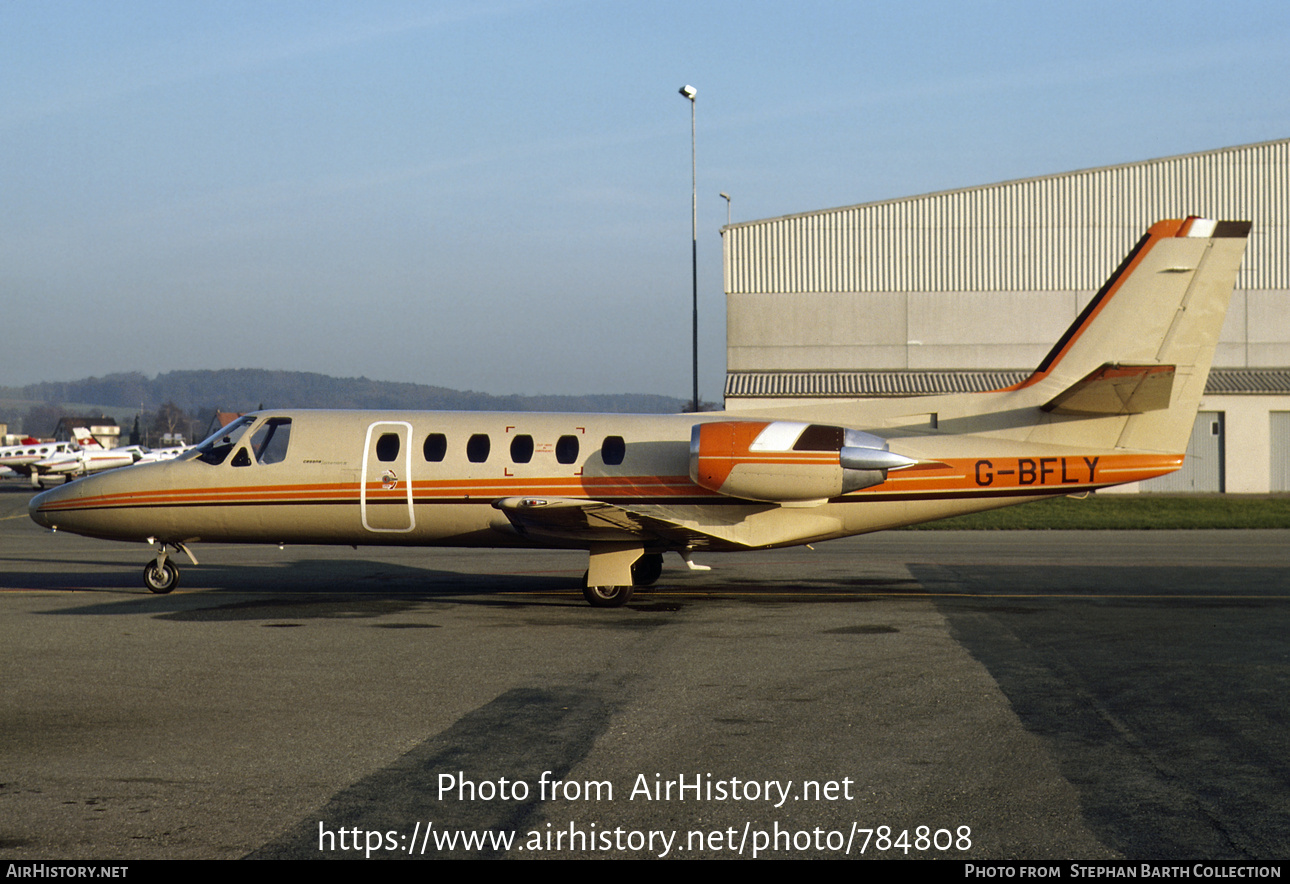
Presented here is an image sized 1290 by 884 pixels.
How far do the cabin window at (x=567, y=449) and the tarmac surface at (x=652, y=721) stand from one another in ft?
7.11

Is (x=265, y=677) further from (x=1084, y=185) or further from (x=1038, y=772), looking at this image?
(x=1084, y=185)

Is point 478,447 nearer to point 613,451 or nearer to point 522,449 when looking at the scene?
point 522,449

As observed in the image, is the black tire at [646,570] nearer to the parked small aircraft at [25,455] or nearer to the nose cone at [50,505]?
the nose cone at [50,505]

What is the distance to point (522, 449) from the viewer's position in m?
16.4

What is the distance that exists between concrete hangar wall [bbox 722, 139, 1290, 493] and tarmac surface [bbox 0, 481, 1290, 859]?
30.8 m


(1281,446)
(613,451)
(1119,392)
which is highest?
(1119,392)

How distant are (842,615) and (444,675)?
240 inches

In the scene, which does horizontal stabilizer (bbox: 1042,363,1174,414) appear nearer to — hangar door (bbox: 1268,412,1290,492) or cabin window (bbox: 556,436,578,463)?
cabin window (bbox: 556,436,578,463)

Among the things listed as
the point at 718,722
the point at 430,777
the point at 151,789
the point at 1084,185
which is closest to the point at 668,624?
the point at 718,722

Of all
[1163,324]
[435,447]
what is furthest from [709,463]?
[1163,324]

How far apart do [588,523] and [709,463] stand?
185 cm

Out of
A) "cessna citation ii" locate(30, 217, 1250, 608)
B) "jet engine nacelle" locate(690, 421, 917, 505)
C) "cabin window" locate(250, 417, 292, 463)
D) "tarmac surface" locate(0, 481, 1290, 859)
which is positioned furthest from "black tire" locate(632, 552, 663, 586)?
"cabin window" locate(250, 417, 292, 463)

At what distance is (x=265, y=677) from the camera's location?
10.9 m

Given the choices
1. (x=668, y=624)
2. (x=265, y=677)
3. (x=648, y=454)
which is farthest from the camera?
(x=648, y=454)
